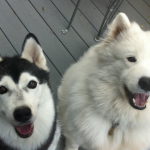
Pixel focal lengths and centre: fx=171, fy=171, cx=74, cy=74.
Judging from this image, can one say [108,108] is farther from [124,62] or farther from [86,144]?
[86,144]

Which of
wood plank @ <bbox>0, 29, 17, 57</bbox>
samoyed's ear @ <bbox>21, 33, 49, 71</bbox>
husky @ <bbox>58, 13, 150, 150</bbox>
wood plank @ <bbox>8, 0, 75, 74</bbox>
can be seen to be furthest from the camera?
wood plank @ <bbox>8, 0, 75, 74</bbox>

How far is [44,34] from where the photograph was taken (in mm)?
2596

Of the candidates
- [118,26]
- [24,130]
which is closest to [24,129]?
[24,130]

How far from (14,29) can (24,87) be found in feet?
5.30

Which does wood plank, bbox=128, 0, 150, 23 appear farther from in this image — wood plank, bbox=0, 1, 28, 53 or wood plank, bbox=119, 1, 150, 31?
wood plank, bbox=0, 1, 28, 53

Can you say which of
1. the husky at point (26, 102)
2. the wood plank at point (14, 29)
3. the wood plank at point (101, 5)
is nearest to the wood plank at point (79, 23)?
the wood plank at point (101, 5)

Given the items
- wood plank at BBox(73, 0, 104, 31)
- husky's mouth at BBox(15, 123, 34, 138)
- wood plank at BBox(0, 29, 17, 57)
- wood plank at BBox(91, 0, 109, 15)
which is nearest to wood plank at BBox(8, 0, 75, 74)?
wood plank at BBox(0, 29, 17, 57)

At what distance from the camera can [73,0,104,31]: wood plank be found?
9.36 feet

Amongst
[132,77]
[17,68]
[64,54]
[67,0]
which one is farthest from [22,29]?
[132,77]

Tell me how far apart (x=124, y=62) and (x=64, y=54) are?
143 centimetres

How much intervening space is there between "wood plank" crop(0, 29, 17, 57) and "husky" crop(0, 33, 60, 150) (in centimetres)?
108

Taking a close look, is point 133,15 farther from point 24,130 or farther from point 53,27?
point 24,130

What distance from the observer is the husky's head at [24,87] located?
1.08m

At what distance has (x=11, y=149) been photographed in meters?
1.30
